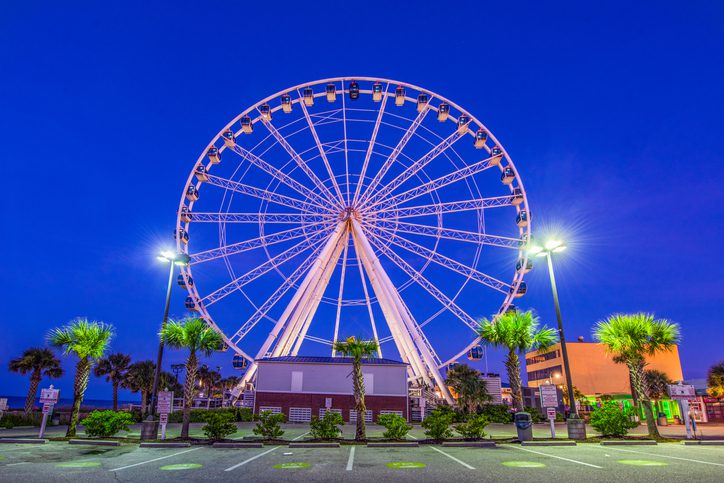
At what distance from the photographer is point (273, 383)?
39.9 meters

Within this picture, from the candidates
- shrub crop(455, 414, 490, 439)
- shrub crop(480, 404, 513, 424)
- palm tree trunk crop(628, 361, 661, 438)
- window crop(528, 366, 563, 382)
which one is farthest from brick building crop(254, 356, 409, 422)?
window crop(528, 366, 563, 382)

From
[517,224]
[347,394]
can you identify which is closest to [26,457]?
[347,394]

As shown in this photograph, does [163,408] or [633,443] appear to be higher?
[163,408]

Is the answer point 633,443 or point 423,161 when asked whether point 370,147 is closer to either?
point 423,161

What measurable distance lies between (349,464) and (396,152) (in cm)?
2722

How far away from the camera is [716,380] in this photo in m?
44.8

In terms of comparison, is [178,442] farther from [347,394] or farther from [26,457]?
[347,394]

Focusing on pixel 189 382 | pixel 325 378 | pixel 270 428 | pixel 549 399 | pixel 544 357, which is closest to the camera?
pixel 270 428

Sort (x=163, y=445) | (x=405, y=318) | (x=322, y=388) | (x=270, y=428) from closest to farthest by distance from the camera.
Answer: (x=163, y=445) < (x=270, y=428) < (x=405, y=318) < (x=322, y=388)

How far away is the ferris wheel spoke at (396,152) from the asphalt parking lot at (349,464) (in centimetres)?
2372

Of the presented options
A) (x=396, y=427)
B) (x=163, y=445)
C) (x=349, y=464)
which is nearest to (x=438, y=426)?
(x=396, y=427)

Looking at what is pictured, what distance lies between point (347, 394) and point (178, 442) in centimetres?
2243

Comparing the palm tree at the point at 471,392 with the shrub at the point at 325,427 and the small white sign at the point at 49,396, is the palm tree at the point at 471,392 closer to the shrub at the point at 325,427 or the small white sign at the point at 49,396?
the shrub at the point at 325,427

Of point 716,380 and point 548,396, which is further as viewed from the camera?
point 716,380
